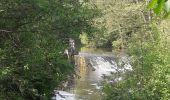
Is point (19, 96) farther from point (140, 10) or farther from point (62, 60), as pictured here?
point (140, 10)

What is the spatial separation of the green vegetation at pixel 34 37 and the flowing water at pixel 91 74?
11.8 feet

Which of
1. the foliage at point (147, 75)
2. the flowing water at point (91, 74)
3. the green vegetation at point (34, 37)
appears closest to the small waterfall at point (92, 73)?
the flowing water at point (91, 74)

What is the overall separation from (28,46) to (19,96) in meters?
1.39

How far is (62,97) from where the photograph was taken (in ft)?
58.3

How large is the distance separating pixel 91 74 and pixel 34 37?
55.0 ft

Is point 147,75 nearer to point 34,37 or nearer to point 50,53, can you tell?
point 50,53

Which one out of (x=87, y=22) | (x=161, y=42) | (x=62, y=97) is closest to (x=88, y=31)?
(x=87, y=22)

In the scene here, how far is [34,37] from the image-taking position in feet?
35.6

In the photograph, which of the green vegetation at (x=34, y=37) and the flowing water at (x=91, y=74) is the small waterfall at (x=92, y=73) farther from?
the green vegetation at (x=34, y=37)

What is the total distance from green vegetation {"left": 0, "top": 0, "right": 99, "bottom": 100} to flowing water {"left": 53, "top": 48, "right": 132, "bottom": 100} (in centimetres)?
359

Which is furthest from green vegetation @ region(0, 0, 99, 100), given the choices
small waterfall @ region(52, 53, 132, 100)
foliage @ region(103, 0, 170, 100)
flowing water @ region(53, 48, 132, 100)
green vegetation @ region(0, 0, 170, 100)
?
flowing water @ region(53, 48, 132, 100)

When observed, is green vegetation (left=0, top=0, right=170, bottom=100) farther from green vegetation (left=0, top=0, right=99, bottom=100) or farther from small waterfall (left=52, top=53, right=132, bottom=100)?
small waterfall (left=52, top=53, right=132, bottom=100)

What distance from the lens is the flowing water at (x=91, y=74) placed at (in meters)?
17.6

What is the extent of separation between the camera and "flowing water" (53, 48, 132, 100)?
17.6m
